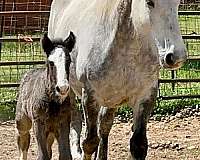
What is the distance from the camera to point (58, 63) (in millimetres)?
4715

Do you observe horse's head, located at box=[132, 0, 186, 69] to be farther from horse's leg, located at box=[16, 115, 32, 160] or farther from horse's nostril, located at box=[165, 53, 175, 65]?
horse's leg, located at box=[16, 115, 32, 160]

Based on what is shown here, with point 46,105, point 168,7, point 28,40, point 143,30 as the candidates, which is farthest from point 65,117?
point 28,40

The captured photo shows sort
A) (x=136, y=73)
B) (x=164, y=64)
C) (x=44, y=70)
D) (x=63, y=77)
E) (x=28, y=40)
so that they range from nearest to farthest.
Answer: (x=164, y=64) < (x=63, y=77) < (x=136, y=73) < (x=44, y=70) < (x=28, y=40)

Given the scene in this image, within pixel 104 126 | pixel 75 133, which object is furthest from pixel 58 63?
pixel 75 133

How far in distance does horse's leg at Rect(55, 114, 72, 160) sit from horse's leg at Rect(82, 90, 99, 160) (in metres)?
0.25

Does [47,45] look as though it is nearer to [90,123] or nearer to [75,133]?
[90,123]

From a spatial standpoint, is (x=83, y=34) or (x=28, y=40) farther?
(x=28, y=40)

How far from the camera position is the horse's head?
159 inches

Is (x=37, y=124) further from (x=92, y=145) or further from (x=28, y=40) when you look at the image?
(x=28, y=40)

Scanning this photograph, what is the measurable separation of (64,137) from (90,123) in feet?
1.25

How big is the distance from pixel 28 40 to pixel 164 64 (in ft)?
16.5

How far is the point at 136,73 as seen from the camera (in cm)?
498

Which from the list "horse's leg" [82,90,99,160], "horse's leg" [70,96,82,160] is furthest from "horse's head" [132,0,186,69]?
"horse's leg" [70,96,82,160]

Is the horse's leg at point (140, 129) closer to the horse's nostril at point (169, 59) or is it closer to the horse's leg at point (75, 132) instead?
the horse's nostril at point (169, 59)
